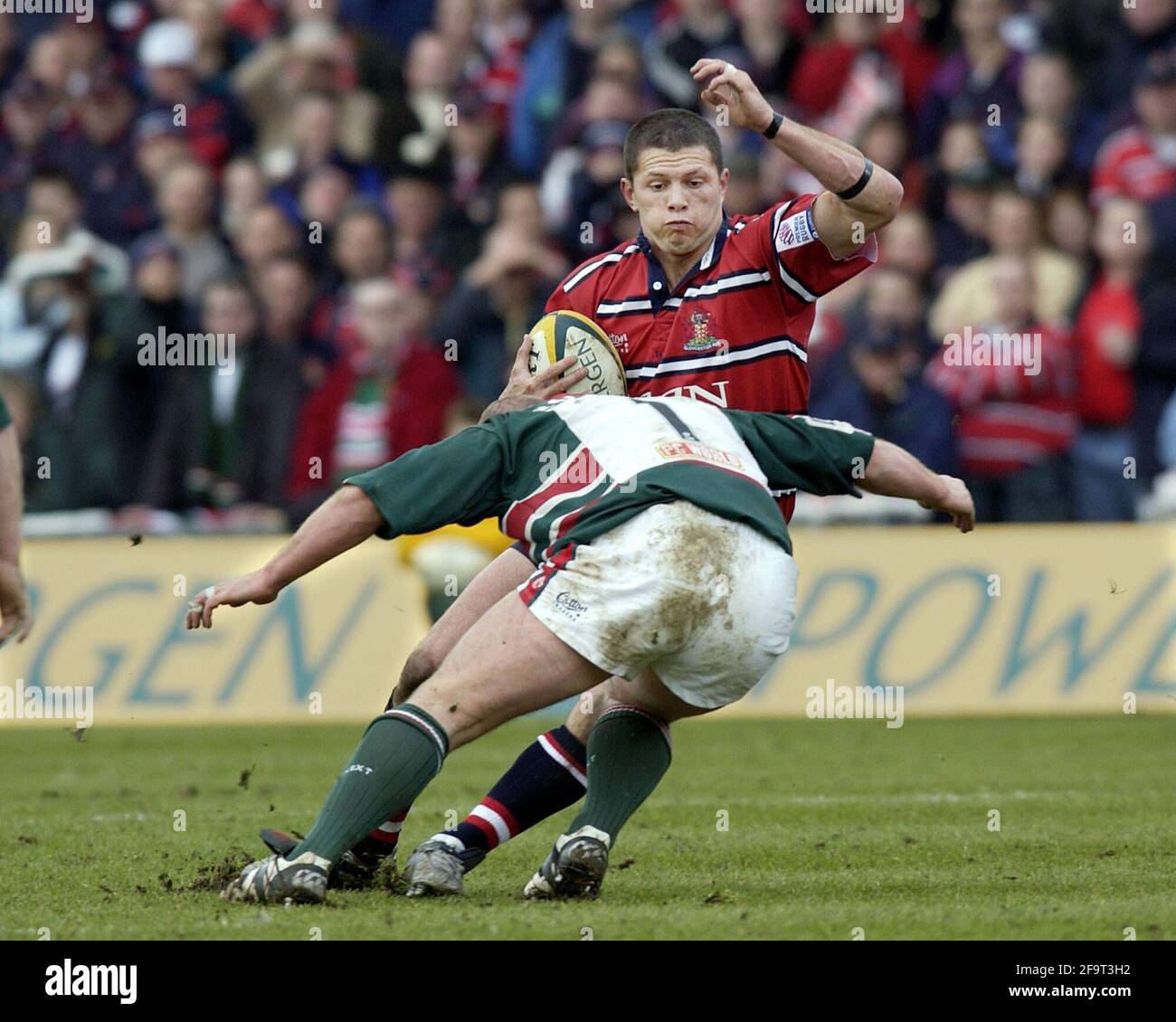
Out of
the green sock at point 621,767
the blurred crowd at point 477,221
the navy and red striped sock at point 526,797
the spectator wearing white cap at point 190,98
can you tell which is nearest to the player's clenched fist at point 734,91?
the green sock at point 621,767

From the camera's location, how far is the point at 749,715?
46.2 feet

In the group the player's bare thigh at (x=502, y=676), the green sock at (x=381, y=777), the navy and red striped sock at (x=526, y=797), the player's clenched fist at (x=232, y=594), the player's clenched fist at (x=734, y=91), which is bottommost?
the navy and red striped sock at (x=526, y=797)

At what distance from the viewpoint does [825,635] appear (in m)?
13.6

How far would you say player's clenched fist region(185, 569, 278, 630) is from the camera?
6.18m

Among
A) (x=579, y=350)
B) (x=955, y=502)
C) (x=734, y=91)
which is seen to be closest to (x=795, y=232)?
(x=734, y=91)

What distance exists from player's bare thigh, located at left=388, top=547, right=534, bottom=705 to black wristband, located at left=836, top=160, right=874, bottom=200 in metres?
1.60

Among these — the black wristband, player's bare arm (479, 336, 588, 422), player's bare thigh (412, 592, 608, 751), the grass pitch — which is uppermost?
the black wristband

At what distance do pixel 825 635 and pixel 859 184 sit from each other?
23.4 ft

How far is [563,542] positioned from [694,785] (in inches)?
185

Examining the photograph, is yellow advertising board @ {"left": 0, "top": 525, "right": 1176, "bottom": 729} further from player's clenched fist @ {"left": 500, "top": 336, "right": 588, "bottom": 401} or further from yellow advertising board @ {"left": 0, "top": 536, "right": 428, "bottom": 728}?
player's clenched fist @ {"left": 500, "top": 336, "right": 588, "bottom": 401}

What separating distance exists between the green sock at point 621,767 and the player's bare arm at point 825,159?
175 centimetres

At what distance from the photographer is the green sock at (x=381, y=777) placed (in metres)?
6.19

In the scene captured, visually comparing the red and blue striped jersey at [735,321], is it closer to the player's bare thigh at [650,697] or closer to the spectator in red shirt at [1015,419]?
the player's bare thigh at [650,697]

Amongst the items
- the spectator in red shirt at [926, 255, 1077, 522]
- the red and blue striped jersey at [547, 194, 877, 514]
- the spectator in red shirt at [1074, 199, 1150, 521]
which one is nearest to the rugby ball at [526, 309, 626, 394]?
the red and blue striped jersey at [547, 194, 877, 514]
